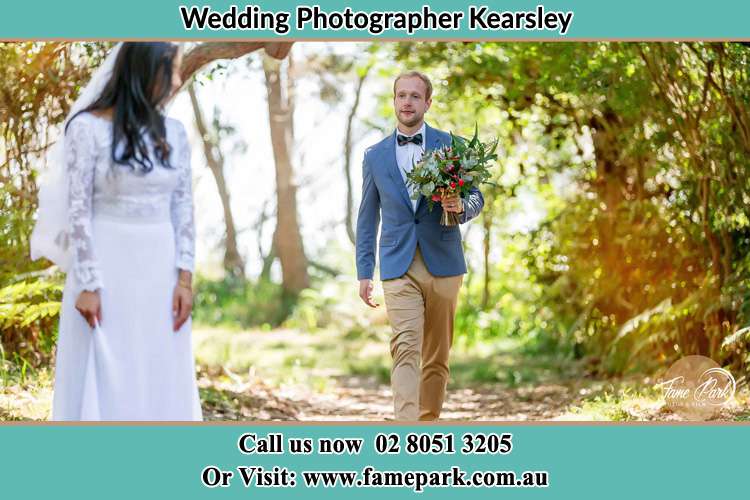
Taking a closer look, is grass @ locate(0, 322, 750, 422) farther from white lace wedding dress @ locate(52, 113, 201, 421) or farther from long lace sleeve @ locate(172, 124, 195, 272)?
long lace sleeve @ locate(172, 124, 195, 272)

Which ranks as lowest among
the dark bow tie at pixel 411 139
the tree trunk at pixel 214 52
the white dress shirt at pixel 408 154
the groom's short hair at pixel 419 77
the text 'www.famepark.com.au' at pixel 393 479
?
the text 'www.famepark.com.au' at pixel 393 479

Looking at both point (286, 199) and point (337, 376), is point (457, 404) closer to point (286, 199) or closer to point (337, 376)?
point (337, 376)

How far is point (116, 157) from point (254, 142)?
41.8 feet

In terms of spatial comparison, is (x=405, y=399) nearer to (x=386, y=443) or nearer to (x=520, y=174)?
(x=386, y=443)

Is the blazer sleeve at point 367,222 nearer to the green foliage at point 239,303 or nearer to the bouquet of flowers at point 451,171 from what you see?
the bouquet of flowers at point 451,171

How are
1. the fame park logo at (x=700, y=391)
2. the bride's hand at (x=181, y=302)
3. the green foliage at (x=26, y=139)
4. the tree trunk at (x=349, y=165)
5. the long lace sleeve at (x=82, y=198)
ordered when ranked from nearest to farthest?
the long lace sleeve at (x=82, y=198), the bride's hand at (x=181, y=302), the fame park logo at (x=700, y=391), the green foliage at (x=26, y=139), the tree trunk at (x=349, y=165)

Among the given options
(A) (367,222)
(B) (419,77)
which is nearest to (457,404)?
(A) (367,222)

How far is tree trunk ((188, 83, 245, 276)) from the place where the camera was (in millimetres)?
17531

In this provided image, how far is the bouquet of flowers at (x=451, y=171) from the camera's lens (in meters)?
5.72

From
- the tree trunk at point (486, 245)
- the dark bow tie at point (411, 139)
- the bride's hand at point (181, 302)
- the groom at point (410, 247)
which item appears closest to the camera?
the bride's hand at point (181, 302)

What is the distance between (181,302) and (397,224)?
1403mm

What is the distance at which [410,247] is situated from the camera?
19.5ft

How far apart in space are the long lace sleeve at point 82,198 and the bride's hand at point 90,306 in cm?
4

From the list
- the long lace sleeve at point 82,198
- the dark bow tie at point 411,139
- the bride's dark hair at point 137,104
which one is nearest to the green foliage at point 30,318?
the long lace sleeve at point 82,198
